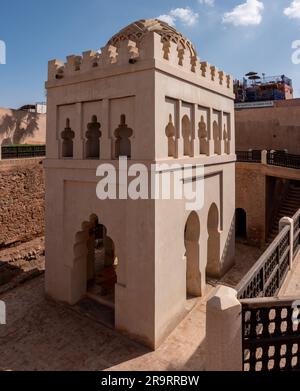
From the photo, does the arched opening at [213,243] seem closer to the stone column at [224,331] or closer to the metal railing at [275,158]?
the metal railing at [275,158]

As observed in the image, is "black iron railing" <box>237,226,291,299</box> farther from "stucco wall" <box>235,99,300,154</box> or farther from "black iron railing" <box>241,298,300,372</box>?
"stucco wall" <box>235,99,300,154</box>

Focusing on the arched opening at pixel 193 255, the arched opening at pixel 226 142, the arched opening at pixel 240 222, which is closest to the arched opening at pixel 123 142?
the arched opening at pixel 193 255

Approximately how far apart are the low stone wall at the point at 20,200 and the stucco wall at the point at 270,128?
13112 millimetres

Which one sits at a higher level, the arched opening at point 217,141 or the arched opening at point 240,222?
the arched opening at point 217,141

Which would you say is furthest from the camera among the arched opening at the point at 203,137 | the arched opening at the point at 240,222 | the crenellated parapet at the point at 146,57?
the arched opening at the point at 240,222

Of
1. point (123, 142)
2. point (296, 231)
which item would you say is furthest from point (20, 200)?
point (296, 231)

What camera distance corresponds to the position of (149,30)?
9133 mm

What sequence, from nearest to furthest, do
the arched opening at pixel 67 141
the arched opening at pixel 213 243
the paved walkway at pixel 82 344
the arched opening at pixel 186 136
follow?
1. the paved walkway at pixel 82 344
2. the arched opening at pixel 186 136
3. the arched opening at pixel 67 141
4. the arched opening at pixel 213 243

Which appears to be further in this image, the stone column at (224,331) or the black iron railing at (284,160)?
the black iron railing at (284,160)

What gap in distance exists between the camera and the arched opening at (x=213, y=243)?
406 inches

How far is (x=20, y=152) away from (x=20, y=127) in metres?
7.50
